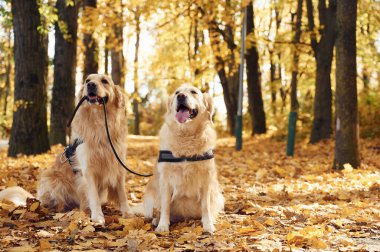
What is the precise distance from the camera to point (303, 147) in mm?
14164

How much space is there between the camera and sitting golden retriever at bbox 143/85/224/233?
474 cm

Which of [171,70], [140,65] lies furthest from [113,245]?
[171,70]

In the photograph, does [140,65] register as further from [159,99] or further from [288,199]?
[288,199]

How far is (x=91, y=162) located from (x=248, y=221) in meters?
1.88

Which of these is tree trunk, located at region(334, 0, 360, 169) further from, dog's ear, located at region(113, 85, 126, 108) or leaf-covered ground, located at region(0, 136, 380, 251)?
dog's ear, located at region(113, 85, 126, 108)

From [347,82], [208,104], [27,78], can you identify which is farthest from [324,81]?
[208,104]

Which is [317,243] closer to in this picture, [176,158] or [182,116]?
[176,158]

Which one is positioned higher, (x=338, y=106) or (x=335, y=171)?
(x=338, y=106)

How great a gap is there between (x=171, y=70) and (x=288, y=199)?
1002 inches

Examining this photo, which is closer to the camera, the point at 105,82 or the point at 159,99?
the point at 105,82

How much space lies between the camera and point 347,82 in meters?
9.20

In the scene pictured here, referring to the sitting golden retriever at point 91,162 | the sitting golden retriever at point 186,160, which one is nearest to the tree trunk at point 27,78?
the sitting golden retriever at point 91,162

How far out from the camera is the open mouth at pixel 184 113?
15.6 feet

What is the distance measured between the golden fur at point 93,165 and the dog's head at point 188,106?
2.67ft
